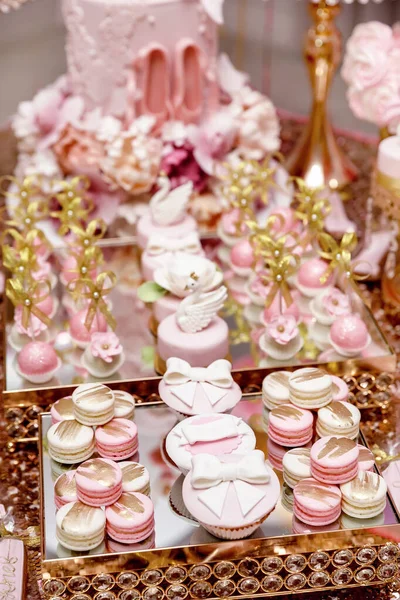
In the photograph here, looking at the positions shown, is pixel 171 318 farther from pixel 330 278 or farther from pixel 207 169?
pixel 207 169

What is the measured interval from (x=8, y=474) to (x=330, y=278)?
2.39 ft

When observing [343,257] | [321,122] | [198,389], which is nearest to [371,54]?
[321,122]

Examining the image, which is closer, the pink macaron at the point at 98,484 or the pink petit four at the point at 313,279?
the pink macaron at the point at 98,484

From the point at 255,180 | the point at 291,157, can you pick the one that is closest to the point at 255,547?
the point at 255,180

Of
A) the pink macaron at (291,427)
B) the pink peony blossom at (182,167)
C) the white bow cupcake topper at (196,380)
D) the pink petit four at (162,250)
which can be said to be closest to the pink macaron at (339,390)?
the pink macaron at (291,427)

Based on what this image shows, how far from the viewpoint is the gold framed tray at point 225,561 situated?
1423 mm

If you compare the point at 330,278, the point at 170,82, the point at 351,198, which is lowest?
the point at 351,198

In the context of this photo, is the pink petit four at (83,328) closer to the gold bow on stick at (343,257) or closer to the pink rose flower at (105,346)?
the pink rose flower at (105,346)

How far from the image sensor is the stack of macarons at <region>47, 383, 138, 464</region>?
157 centimetres

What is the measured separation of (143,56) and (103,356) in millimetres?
831

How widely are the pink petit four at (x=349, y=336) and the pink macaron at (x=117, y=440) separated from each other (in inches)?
18.1

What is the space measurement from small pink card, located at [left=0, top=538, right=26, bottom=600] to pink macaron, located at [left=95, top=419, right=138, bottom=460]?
188 mm

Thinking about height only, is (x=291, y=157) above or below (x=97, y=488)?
below

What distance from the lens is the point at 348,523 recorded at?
1.46m
